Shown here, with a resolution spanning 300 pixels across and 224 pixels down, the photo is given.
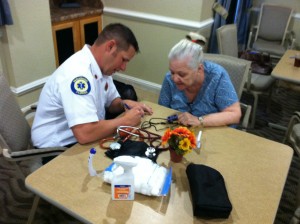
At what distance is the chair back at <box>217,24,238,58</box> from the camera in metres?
2.77

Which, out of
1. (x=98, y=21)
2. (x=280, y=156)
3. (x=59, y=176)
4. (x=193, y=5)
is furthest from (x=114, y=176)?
(x=98, y=21)

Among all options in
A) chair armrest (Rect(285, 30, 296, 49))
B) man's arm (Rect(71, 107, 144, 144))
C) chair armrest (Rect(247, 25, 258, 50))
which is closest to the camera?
man's arm (Rect(71, 107, 144, 144))

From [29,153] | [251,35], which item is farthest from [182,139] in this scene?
[251,35]

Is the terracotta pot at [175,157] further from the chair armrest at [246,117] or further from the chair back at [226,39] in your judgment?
the chair back at [226,39]

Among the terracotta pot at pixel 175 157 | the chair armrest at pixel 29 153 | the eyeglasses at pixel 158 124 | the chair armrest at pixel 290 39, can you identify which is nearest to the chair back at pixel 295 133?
the eyeglasses at pixel 158 124

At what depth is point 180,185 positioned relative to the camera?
111 cm

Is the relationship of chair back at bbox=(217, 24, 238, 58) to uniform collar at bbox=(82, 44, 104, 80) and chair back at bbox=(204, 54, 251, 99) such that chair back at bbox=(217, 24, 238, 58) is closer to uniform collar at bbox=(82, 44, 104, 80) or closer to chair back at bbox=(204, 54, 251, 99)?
chair back at bbox=(204, 54, 251, 99)

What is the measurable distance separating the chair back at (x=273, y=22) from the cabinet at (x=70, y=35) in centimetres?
244

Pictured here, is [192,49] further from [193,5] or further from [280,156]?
[193,5]

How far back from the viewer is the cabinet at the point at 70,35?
9.92ft

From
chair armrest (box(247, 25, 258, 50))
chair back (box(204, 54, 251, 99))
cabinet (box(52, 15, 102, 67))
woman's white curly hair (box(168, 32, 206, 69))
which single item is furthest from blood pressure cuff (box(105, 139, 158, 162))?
chair armrest (box(247, 25, 258, 50))

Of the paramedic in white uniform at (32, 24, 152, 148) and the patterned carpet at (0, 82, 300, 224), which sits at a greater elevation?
the paramedic in white uniform at (32, 24, 152, 148)

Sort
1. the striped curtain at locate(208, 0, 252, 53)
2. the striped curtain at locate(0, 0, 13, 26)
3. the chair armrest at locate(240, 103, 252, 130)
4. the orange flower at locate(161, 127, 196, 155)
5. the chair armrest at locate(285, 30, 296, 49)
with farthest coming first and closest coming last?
1. the chair armrest at locate(285, 30, 296, 49)
2. the striped curtain at locate(208, 0, 252, 53)
3. the striped curtain at locate(0, 0, 13, 26)
4. the chair armrest at locate(240, 103, 252, 130)
5. the orange flower at locate(161, 127, 196, 155)

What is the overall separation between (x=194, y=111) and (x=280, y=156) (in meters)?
0.60
